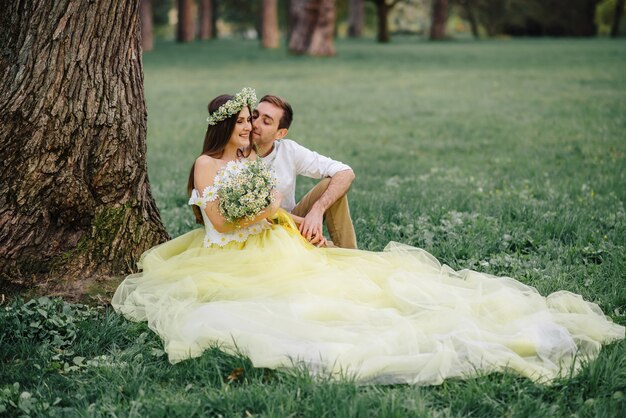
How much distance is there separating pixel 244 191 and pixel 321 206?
35.5 inches

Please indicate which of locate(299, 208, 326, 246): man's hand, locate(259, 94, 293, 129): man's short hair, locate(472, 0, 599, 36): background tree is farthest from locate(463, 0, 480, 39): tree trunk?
locate(299, 208, 326, 246): man's hand

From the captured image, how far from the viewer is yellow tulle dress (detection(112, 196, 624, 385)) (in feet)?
10.9

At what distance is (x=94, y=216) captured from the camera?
171 inches

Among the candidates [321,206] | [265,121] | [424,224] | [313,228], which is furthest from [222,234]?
[424,224]

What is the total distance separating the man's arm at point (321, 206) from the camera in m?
4.80

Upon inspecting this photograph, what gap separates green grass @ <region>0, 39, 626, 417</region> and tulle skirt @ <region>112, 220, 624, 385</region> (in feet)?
0.38

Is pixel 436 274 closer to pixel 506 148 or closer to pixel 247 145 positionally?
pixel 247 145

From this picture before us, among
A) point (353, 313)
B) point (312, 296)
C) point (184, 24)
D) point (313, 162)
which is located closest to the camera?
point (353, 313)

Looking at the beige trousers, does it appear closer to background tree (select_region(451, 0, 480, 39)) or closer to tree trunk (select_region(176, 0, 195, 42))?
tree trunk (select_region(176, 0, 195, 42))

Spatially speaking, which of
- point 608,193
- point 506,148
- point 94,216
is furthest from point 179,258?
point 506,148

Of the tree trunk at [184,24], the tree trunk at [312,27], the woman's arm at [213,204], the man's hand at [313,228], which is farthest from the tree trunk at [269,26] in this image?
the woman's arm at [213,204]

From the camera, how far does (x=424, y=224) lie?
19.5 feet

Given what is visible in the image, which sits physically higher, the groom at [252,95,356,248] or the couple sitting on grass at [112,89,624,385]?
the groom at [252,95,356,248]

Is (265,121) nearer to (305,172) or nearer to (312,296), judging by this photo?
(305,172)
